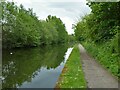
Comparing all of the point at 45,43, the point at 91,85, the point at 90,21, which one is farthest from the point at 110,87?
the point at 45,43

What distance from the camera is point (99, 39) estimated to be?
27516 mm

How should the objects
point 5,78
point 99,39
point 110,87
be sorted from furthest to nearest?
point 99,39
point 5,78
point 110,87

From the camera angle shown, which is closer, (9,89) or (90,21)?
(9,89)

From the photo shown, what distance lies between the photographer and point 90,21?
96.0 feet

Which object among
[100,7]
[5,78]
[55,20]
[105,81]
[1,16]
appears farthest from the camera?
[55,20]

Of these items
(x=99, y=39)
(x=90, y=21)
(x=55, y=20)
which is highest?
(x=55, y=20)

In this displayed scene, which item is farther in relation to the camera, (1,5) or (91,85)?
(1,5)

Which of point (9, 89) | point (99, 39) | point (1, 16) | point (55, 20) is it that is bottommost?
point (9, 89)

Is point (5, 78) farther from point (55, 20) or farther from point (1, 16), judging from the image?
point (55, 20)

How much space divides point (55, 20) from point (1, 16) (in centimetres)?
7596

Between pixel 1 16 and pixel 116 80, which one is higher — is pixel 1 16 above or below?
above

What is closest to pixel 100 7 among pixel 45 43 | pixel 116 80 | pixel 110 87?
pixel 116 80

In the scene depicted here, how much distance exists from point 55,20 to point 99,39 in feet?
311

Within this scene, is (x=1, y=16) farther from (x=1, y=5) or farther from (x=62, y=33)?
(x=62, y=33)
